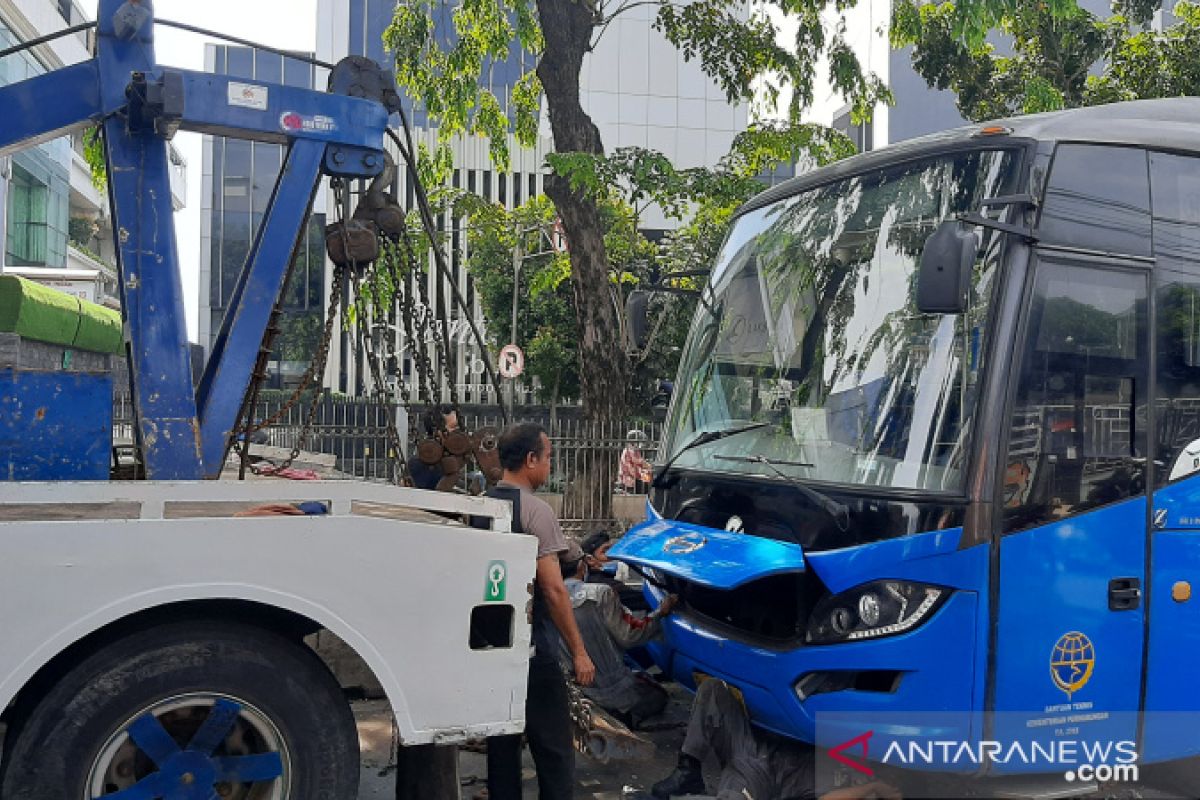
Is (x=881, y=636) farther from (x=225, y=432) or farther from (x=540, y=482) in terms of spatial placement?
(x=225, y=432)

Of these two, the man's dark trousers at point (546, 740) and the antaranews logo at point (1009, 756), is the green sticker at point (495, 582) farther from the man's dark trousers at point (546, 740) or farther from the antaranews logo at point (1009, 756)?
the antaranews logo at point (1009, 756)

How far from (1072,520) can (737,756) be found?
1753mm

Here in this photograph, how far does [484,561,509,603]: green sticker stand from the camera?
3935 mm

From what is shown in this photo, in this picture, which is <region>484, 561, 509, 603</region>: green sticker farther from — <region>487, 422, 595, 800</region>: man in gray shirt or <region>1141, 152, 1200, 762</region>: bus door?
<region>1141, 152, 1200, 762</region>: bus door

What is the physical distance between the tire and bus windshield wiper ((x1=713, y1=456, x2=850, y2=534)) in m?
2.07

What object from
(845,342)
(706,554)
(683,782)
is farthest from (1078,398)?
(683,782)

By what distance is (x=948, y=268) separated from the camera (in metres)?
4.08

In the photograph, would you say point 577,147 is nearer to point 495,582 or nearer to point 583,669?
point 583,669

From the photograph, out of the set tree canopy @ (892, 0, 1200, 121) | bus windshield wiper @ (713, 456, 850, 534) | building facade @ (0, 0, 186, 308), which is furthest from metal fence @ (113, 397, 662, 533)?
building facade @ (0, 0, 186, 308)

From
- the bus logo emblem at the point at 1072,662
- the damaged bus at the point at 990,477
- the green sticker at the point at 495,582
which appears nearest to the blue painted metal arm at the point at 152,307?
the green sticker at the point at 495,582

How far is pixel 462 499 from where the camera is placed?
4.16 meters

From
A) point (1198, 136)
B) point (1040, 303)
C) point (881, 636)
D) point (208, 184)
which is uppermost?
point (208, 184)

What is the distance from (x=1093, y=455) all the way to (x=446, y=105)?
36.4ft

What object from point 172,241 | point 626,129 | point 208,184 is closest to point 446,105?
point 172,241
